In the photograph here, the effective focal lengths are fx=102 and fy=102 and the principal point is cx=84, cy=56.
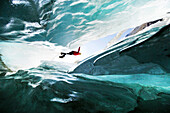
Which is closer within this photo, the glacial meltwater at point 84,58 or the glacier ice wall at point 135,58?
the glacier ice wall at point 135,58

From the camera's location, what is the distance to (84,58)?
3.08 metres

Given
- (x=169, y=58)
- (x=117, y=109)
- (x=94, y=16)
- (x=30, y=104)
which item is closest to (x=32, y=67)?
(x=30, y=104)

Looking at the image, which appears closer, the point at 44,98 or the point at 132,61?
the point at 132,61

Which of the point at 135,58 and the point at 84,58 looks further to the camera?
the point at 84,58

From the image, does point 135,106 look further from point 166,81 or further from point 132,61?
point 132,61

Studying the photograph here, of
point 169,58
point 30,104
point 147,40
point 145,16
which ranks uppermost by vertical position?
point 145,16

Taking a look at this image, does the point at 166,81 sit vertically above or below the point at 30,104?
above

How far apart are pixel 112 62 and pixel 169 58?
4.07ft

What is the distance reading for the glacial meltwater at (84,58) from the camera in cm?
252

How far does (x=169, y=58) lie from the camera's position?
229 centimetres

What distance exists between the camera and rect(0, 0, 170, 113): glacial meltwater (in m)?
2.52

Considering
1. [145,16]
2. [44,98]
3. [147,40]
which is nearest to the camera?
[147,40]

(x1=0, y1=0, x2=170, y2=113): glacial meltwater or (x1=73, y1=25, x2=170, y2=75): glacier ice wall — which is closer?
(x1=73, y1=25, x2=170, y2=75): glacier ice wall

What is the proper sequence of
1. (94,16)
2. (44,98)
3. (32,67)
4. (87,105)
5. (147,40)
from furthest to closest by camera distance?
(32,67), (94,16), (44,98), (87,105), (147,40)
